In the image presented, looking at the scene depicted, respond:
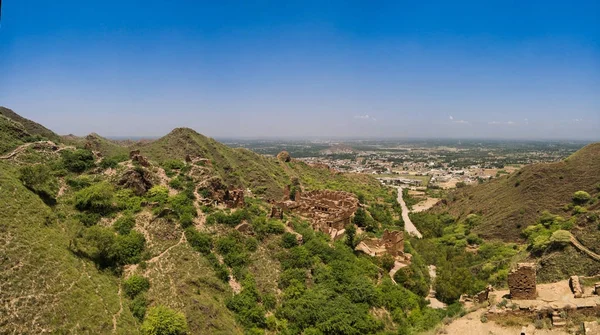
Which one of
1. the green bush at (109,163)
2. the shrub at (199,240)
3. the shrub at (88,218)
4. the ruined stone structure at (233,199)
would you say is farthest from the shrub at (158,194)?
the green bush at (109,163)

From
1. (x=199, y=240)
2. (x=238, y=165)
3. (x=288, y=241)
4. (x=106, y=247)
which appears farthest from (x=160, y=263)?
(x=238, y=165)

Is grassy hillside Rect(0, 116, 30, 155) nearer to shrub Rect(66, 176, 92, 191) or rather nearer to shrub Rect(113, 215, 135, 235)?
shrub Rect(66, 176, 92, 191)

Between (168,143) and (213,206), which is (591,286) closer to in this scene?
(213,206)

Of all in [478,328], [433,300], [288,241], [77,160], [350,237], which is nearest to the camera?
[478,328]

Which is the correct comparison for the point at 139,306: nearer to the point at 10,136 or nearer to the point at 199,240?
the point at 199,240

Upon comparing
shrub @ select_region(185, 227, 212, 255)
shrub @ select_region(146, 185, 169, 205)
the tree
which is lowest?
the tree

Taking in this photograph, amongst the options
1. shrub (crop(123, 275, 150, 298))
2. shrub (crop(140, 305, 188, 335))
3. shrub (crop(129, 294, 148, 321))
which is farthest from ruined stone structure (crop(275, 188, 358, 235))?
shrub (crop(140, 305, 188, 335))

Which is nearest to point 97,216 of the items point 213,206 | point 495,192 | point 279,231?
point 213,206
